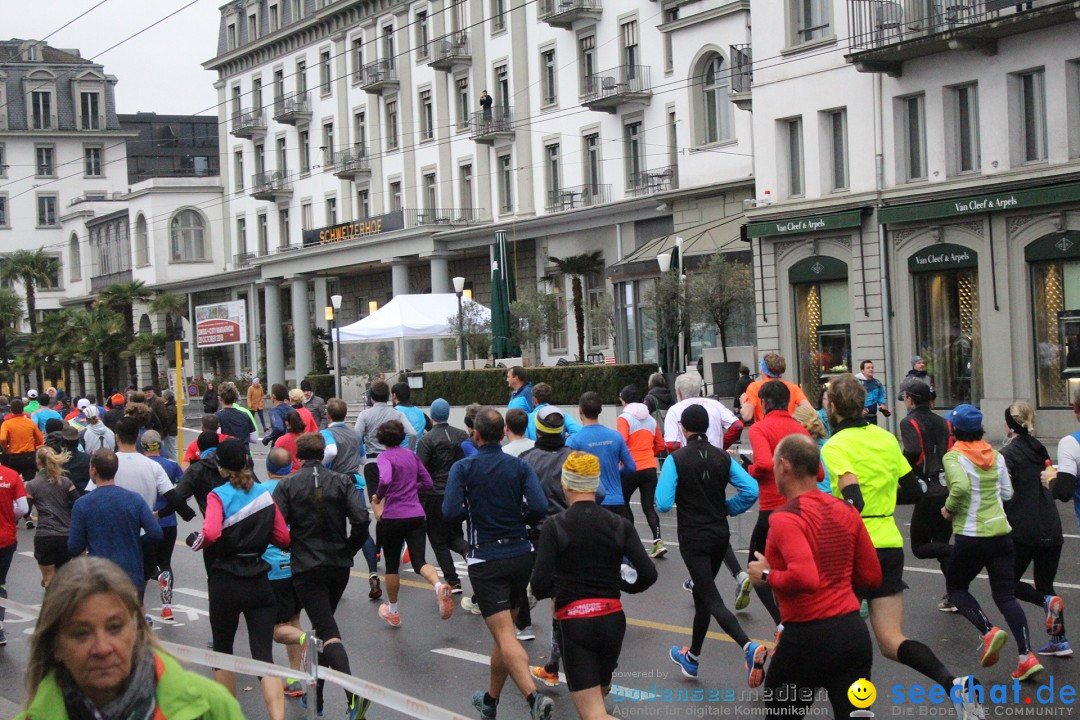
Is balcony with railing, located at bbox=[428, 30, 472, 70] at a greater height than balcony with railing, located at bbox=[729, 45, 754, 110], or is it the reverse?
balcony with railing, located at bbox=[428, 30, 472, 70]

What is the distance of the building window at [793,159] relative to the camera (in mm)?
29047

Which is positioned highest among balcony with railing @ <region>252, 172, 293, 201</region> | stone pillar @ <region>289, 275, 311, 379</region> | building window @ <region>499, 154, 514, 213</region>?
balcony with railing @ <region>252, 172, 293, 201</region>

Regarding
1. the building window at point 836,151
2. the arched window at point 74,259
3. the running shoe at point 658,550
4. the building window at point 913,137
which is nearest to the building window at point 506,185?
the building window at point 836,151

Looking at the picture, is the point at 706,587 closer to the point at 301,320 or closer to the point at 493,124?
the point at 493,124

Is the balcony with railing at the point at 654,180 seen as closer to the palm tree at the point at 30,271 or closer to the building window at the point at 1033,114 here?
the building window at the point at 1033,114

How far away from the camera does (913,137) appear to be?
2661cm

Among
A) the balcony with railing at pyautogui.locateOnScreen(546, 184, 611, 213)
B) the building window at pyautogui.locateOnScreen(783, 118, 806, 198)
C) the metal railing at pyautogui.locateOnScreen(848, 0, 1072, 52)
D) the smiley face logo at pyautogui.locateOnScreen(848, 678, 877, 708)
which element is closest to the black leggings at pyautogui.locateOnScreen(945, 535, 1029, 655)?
the smiley face logo at pyautogui.locateOnScreen(848, 678, 877, 708)

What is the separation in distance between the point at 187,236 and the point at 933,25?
2019 inches

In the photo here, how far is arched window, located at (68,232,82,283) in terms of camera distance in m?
82.4

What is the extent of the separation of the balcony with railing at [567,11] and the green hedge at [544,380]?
41.6ft

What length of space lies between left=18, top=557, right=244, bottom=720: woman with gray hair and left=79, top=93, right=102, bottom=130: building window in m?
93.5

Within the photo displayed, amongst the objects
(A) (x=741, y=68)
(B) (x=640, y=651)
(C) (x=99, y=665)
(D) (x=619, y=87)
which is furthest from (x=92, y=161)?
(C) (x=99, y=665)

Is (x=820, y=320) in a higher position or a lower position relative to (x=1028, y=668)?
higher

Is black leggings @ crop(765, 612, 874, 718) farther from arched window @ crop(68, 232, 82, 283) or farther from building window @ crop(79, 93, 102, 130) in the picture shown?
building window @ crop(79, 93, 102, 130)
